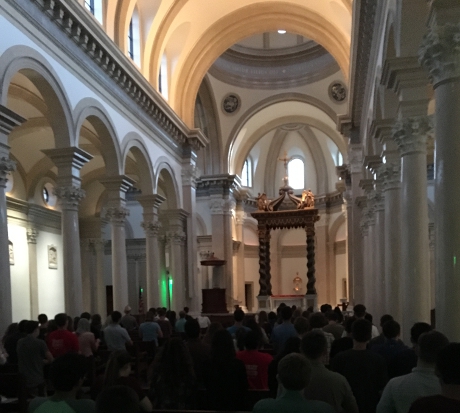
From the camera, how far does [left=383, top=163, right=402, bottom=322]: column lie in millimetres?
11375

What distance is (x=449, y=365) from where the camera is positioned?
2674mm

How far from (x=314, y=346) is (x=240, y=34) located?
19704 millimetres

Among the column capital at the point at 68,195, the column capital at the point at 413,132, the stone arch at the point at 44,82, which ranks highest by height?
the stone arch at the point at 44,82

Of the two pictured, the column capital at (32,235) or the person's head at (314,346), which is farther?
the column capital at (32,235)

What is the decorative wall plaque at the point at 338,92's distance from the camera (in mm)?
29016

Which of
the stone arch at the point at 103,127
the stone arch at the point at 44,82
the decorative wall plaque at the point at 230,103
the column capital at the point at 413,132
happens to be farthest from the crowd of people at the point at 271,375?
the decorative wall plaque at the point at 230,103

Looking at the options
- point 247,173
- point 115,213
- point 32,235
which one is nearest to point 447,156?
point 115,213

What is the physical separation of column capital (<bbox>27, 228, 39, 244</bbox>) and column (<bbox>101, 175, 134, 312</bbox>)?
18.5ft

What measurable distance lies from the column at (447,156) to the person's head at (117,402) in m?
4.42

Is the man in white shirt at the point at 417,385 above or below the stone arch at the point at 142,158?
below

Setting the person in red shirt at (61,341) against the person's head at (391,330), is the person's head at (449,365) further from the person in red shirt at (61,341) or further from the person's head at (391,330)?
the person in red shirt at (61,341)

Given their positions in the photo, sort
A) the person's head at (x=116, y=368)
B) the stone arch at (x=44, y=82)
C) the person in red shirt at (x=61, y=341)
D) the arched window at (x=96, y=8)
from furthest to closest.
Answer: the arched window at (x=96, y=8)
the stone arch at (x=44, y=82)
the person in red shirt at (x=61, y=341)
the person's head at (x=116, y=368)

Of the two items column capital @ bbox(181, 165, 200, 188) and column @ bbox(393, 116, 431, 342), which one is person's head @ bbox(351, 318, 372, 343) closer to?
column @ bbox(393, 116, 431, 342)

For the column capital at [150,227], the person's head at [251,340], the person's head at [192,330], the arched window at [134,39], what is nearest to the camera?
the person's head at [251,340]
